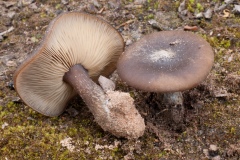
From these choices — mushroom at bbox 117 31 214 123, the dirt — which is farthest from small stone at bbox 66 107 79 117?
mushroom at bbox 117 31 214 123

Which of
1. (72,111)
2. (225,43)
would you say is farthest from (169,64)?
(225,43)

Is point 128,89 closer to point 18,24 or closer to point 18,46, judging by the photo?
point 18,46

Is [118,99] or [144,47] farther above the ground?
→ [144,47]

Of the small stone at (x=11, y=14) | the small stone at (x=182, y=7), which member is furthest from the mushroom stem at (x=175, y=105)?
the small stone at (x=11, y=14)

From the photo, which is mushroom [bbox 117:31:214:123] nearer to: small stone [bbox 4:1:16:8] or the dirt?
the dirt

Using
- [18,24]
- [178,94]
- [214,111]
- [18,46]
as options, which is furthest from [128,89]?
[18,24]

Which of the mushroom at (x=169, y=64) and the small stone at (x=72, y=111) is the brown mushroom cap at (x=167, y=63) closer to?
the mushroom at (x=169, y=64)

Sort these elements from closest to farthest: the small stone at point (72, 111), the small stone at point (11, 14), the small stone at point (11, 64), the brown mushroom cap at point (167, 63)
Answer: the brown mushroom cap at point (167, 63), the small stone at point (72, 111), the small stone at point (11, 64), the small stone at point (11, 14)
